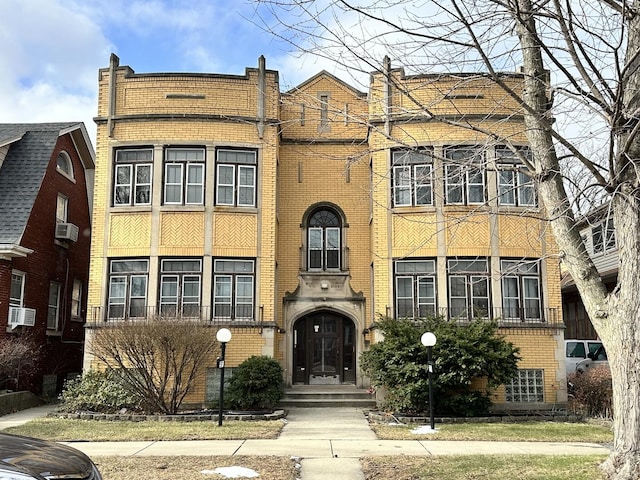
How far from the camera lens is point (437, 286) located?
16.6 m

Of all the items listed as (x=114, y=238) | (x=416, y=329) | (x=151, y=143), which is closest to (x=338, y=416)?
(x=416, y=329)

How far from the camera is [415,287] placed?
16766mm

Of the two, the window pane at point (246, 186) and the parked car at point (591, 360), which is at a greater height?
the window pane at point (246, 186)

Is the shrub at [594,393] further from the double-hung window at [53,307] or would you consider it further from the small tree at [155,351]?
the double-hung window at [53,307]

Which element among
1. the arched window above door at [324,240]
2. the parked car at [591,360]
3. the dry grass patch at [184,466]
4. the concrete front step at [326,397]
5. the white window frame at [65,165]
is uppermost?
the white window frame at [65,165]

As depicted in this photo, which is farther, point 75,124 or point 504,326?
point 75,124

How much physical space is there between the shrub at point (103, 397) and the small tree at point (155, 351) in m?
0.26

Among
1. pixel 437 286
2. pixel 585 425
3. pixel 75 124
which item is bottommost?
pixel 585 425

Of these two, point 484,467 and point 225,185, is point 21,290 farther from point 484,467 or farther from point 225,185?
point 484,467

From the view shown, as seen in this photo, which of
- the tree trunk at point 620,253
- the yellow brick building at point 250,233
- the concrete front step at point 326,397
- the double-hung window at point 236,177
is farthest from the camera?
the double-hung window at point 236,177

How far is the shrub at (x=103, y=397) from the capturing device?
47.8 ft

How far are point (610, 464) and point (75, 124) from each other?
19886mm

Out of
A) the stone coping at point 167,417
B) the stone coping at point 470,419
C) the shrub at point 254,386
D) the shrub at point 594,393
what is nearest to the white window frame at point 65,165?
the stone coping at point 167,417

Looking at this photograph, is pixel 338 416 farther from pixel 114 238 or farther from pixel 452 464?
pixel 114 238
